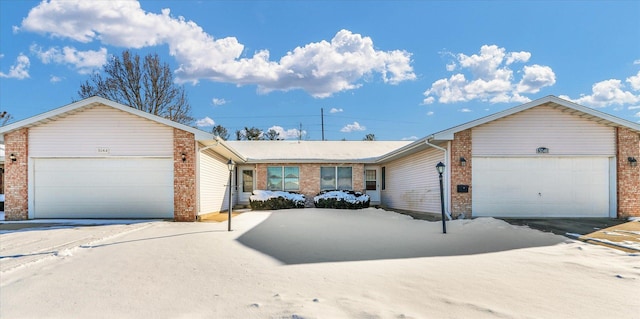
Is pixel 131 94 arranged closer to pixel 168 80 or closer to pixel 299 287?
pixel 168 80

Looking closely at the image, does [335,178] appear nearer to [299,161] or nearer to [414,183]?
[299,161]

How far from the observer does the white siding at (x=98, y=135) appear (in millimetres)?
11703

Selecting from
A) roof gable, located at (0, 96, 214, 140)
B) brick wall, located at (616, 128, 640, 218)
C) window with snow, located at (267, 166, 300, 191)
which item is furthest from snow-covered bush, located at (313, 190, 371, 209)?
brick wall, located at (616, 128, 640, 218)

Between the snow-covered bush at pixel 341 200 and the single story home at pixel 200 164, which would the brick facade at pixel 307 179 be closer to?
the snow-covered bush at pixel 341 200

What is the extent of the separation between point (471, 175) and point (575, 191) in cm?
368

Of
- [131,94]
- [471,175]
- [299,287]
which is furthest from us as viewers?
[131,94]

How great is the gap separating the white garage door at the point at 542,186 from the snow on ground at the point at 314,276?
11.7ft

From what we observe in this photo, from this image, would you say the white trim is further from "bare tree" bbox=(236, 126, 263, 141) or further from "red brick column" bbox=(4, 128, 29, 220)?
"bare tree" bbox=(236, 126, 263, 141)

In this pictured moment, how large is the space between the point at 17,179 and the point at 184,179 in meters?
5.51

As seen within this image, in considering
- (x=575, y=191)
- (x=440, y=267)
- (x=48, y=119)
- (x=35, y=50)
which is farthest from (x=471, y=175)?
(x=35, y=50)

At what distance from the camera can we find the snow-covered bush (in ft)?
53.8

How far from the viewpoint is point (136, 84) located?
24.1m

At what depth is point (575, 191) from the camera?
39.4 feet

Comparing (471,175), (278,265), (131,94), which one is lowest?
(278,265)
